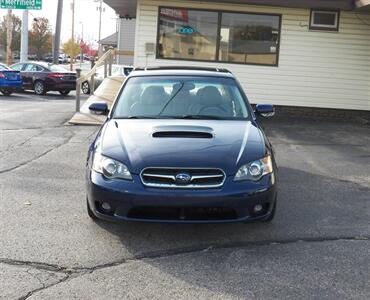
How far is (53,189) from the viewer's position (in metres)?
6.91

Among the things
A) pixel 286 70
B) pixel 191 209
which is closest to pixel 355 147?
pixel 286 70

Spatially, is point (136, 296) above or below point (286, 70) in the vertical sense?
below

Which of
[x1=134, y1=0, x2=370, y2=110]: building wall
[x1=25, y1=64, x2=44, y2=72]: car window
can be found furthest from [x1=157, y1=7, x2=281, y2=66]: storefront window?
[x1=25, y1=64, x2=44, y2=72]: car window

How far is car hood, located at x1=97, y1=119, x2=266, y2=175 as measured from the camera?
4.85m

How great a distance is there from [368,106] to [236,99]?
9470 millimetres

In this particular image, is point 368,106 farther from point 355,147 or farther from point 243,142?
point 243,142

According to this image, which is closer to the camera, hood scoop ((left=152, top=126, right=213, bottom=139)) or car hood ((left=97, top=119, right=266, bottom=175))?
car hood ((left=97, top=119, right=266, bottom=175))

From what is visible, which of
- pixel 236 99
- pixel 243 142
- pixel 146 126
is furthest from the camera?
pixel 236 99

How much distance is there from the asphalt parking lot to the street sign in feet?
64.3

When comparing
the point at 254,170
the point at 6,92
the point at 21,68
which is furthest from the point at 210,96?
the point at 21,68

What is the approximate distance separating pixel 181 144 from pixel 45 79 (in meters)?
20.8

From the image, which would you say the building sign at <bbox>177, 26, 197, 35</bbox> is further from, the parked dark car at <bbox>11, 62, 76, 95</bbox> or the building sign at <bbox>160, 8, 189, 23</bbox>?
the parked dark car at <bbox>11, 62, 76, 95</bbox>

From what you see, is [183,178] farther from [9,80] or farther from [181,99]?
[9,80]

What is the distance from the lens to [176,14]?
14375mm
